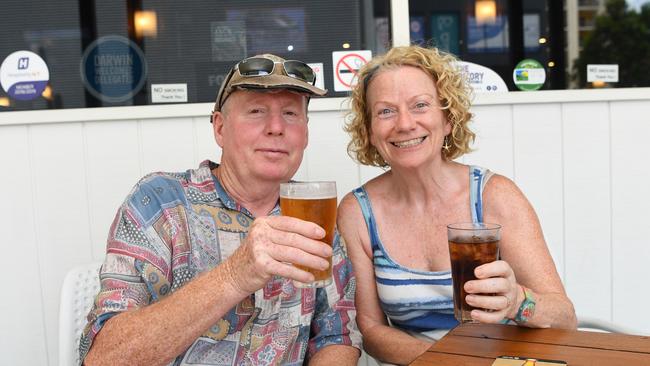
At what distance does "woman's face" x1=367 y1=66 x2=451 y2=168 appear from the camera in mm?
2002

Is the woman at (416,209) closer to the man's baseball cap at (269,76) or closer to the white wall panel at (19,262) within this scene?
the man's baseball cap at (269,76)

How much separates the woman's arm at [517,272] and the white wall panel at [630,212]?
1.31m

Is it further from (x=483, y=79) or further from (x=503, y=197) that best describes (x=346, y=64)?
(x=503, y=197)

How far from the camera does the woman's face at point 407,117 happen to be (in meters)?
2.00

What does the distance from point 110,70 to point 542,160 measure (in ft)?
6.51

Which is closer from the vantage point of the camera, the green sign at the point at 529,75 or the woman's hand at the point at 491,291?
the woman's hand at the point at 491,291

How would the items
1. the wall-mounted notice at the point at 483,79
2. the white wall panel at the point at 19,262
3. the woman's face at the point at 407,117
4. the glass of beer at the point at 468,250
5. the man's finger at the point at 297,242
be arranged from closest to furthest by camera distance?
the man's finger at the point at 297,242
the glass of beer at the point at 468,250
the woman's face at the point at 407,117
the white wall panel at the point at 19,262
the wall-mounted notice at the point at 483,79

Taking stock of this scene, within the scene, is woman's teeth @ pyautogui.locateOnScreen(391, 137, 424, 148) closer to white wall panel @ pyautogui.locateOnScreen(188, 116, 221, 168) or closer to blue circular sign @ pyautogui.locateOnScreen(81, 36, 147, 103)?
white wall panel @ pyautogui.locateOnScreen(188, 116, 221, 168)

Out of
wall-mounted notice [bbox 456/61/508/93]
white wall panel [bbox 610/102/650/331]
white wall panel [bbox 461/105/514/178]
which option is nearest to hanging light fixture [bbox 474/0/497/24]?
wall-mounted notice [bbox 456/61/508/93]

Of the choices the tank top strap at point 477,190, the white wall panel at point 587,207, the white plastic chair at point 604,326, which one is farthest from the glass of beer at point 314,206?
the white wall panel at point 587,207

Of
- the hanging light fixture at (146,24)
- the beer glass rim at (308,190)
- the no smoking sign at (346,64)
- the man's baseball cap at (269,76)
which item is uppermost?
the hanging light fixture at (146,24)

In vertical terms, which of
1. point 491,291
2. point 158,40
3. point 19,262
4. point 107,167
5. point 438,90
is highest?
point 158,40

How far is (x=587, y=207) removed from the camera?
309 cm

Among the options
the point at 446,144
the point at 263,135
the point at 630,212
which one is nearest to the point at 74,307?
the point at 263,135
